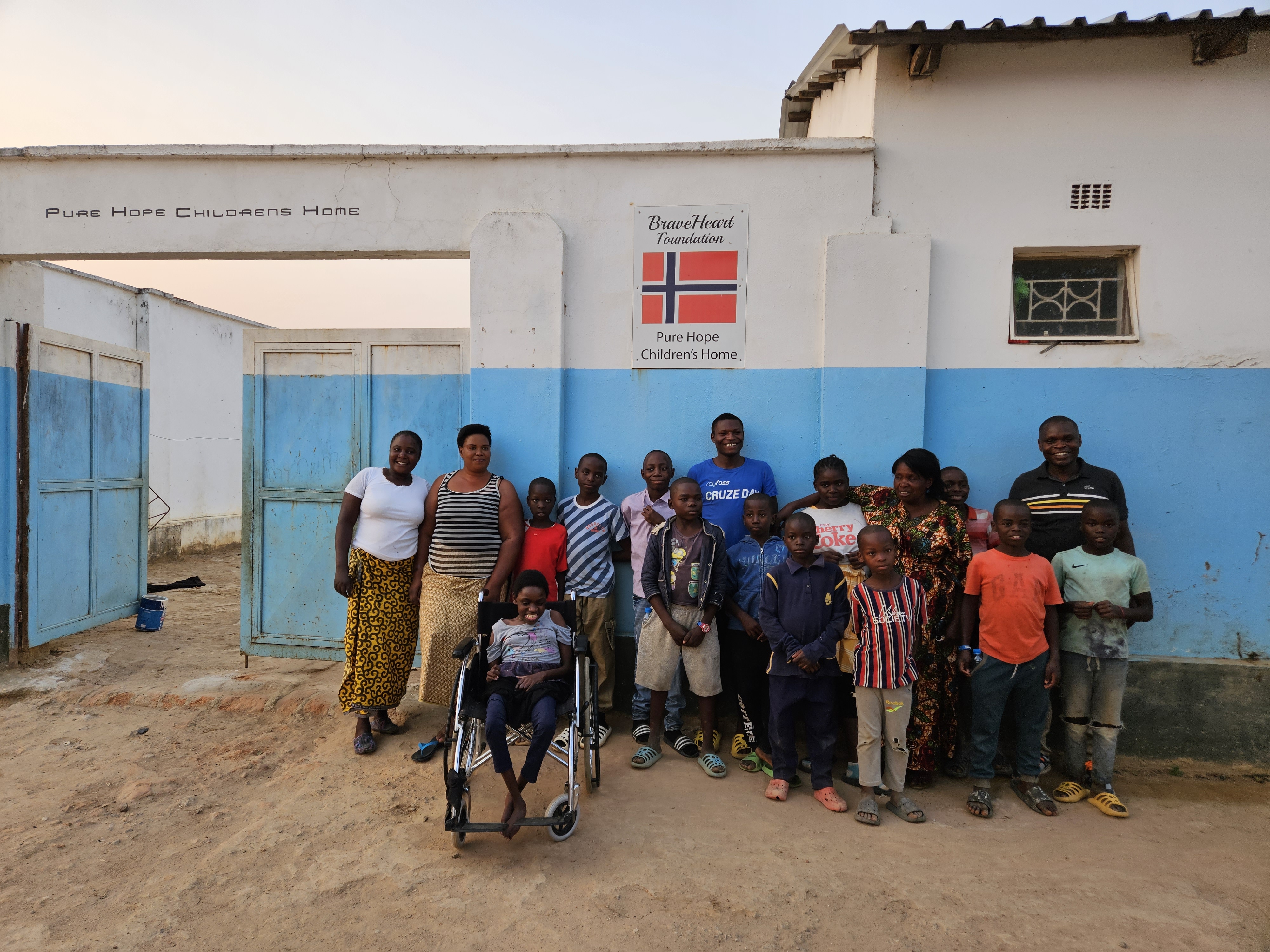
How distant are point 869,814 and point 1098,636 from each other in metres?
1.46

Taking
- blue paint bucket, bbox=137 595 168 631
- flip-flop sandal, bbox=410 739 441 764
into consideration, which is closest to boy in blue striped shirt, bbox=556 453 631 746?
flip-flop sandal, bbox=410 739 441 764

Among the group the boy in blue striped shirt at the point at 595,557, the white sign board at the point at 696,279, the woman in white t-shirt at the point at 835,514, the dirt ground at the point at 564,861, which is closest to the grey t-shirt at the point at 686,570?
the boy in blue striped shirt at the point at 595,557

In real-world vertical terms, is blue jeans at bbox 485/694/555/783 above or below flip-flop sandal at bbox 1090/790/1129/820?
above

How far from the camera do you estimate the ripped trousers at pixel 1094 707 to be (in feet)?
11.5

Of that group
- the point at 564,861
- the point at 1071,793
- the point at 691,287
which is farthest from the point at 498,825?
the point at 691,287

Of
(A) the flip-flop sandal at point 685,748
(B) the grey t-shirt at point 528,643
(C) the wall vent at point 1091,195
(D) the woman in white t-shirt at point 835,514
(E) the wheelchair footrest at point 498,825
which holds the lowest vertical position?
(A) the flip-flop sandal at point 685,748

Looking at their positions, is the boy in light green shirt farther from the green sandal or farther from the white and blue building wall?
the green sandal

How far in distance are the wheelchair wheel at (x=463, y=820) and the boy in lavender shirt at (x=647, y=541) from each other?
3.81ft

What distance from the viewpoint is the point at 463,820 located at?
114 inches

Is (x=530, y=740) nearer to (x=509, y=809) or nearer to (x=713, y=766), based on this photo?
(x=509, y=809)

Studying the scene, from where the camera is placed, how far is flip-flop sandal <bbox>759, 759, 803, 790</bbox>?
3527mm

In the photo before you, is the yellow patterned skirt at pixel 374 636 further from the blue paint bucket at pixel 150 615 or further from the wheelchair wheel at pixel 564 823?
the blue paint bucket at pixel 150 615

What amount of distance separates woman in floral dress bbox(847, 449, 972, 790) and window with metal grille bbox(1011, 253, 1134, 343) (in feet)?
4.50

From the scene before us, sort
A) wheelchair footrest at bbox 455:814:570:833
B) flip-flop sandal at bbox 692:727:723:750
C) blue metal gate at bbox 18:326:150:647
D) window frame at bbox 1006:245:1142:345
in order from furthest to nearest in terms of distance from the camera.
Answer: blue metal gate at bbox 18:326:150:647
window frame at bbox 1006:245:1142:345
flip-flop sandal at bbox 692:727:723:750
wheelchair footrest at bbox 455:814:570:833
